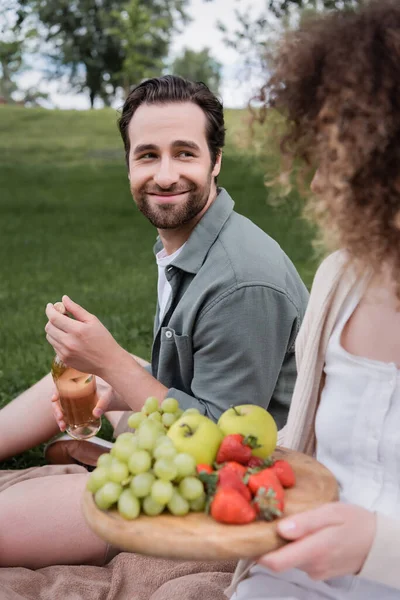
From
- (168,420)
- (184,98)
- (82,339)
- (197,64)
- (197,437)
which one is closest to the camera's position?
(197,437)

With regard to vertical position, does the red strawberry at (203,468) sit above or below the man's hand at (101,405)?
above

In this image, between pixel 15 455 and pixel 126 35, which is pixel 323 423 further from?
pixel 126 35

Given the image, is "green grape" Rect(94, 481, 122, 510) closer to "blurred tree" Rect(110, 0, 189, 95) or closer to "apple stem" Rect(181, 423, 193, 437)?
"apple stem" Rect(181, 423, 193, 437)

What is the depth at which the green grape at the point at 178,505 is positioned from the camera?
5.37ft

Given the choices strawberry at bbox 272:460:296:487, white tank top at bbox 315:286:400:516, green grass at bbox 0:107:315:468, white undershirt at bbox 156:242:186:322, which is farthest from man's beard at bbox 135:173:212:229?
strawberry at bbox 272:460:296:487

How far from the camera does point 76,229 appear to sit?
40.9 feet

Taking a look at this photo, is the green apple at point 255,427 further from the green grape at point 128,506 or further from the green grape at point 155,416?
the green grape at point 128,506

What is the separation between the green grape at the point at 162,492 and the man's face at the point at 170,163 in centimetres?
167

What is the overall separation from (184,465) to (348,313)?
648 mm

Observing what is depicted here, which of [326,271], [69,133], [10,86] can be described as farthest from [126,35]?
[326,271]

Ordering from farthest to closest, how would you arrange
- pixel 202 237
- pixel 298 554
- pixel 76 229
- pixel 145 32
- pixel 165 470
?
pixel 145 32
pixel 76 229
pixel 202 237
pixel 165 470
pixel 298 554

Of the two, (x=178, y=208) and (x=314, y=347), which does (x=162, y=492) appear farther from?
(x=178, y=208)

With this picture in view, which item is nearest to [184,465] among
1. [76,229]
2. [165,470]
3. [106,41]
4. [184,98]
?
[165,470]

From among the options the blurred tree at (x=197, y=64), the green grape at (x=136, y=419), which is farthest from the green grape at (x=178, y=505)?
the blurred tree at (x=197, y=64)
